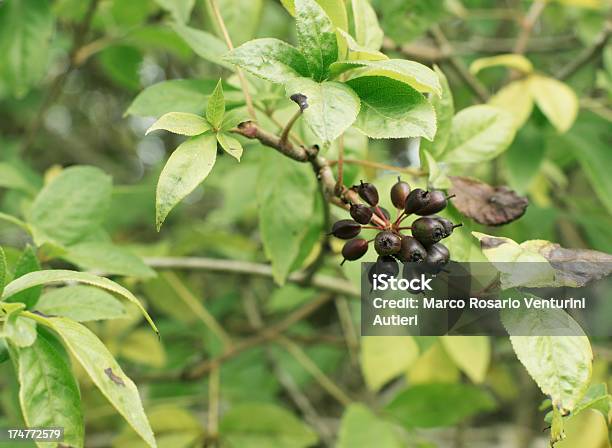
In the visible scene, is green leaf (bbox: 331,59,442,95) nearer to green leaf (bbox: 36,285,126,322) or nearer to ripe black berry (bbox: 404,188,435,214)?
ripe black berry (bbox: 404,188,435,214)

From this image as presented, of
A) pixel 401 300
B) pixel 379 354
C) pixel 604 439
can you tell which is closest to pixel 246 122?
pixel 401 300

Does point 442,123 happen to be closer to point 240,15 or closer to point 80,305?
point 240,15

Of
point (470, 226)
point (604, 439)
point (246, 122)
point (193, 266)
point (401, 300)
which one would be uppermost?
point (246, 122)

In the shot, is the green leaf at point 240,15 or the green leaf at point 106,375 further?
the green leaf at point 240,15

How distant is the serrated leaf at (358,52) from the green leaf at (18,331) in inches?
15.6

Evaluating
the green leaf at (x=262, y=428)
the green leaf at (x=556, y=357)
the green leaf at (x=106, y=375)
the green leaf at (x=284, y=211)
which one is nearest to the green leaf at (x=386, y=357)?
the green leaf at (x=262, y=428)

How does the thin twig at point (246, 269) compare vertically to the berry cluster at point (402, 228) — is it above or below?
below

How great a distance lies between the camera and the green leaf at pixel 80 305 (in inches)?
32.9

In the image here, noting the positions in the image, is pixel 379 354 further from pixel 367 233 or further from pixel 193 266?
pixel 367 233

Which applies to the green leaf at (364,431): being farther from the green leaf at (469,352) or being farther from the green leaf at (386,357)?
the green leaf at (469,352)

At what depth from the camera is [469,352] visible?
1420 millimetres

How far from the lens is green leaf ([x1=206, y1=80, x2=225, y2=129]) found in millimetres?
717

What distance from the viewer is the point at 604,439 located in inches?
36.9

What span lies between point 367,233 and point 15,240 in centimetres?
142
